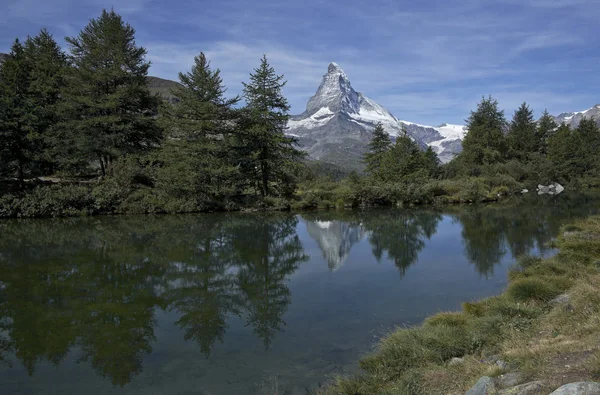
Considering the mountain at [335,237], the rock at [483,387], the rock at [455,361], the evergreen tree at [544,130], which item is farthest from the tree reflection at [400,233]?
the evergreen tree at [544,130]

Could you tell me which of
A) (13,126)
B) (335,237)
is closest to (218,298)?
(335,237)

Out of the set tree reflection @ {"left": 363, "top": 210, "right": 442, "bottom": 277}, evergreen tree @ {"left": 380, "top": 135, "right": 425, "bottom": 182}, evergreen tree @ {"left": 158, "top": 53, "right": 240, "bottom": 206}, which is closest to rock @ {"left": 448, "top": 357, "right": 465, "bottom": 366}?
tree reflection @ {"left": 363, "top": 210, "right": 442, "bottom": 277}

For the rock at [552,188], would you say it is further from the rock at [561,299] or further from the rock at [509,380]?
the rock at [509,380]

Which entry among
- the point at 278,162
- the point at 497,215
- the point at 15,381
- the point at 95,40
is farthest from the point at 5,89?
the point at 497,215

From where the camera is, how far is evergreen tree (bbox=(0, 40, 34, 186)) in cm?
2981

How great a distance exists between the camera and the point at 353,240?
21.0 meters

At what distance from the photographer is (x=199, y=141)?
112ft

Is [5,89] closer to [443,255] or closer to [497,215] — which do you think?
[443,255]

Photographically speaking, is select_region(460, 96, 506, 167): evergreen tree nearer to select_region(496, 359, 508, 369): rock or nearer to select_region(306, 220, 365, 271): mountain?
select_region(306, 220, 365, 271): mountain

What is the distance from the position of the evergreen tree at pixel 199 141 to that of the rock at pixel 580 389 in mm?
30602

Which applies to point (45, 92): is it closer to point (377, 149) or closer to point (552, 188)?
point (377, 149)

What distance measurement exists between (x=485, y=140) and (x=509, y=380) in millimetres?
65203

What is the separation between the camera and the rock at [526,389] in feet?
13.8

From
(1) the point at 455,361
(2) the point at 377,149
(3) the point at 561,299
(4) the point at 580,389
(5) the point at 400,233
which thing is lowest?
(1) the point at 455,361
